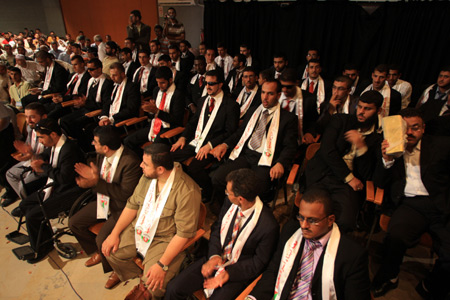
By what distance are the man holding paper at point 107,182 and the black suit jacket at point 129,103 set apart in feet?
5.50

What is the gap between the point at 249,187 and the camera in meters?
1.90

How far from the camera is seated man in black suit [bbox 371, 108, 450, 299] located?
220 centimetres

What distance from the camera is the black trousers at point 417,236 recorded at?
2.12 m

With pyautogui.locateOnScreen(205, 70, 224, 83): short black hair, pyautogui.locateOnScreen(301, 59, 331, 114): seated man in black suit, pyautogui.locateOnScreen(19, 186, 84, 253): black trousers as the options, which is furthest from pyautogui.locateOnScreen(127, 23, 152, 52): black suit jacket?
pyautogui.locateOnScreen(19, 186, 84, 253): black trousers

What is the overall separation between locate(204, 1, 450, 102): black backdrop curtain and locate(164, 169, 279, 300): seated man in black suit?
4.64 m

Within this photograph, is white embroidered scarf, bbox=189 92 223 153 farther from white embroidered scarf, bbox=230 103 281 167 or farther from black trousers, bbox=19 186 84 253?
black trousers, bbox=19 186 84 253

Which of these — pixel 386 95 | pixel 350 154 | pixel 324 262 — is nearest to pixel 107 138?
pixel 324 262

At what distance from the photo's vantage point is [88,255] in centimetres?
283

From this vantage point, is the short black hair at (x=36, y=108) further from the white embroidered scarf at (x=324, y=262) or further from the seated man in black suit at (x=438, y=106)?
the seated man in black suit at (x=438, y=106)

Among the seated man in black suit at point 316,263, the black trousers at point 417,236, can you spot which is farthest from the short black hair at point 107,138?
the black trousers at point 417,236

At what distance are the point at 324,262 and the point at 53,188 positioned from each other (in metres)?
2.73

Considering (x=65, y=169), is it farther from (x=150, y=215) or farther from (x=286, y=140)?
(x=286, y=140)

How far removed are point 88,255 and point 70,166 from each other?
3.22ft

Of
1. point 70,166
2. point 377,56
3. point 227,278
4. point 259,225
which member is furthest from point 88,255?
point 377,56
